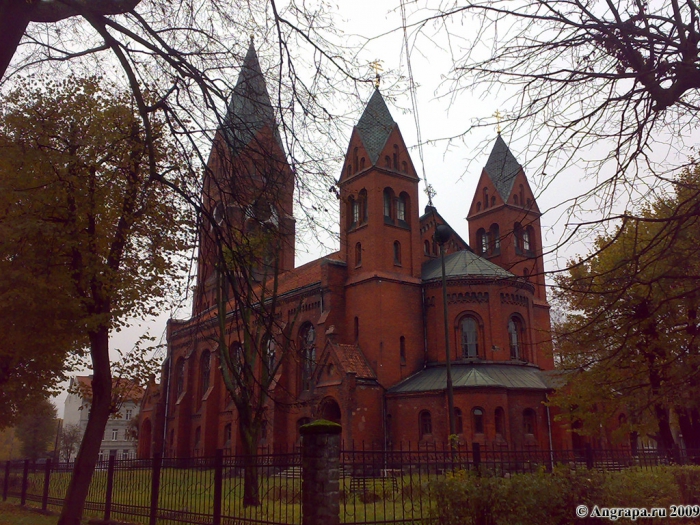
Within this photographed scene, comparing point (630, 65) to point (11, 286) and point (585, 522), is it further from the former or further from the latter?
point (11, 286)

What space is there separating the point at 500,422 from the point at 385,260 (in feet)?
32.4

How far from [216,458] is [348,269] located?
22237 mm

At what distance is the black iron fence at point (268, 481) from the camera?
9.38 meters

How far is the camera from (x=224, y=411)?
36.5m

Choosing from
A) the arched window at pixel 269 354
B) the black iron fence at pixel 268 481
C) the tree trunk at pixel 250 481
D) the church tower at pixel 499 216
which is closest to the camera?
the arched window at pixel 269 354

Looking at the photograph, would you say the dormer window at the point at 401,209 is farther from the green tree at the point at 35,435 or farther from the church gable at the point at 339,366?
A: the green tree at the point at 35,435

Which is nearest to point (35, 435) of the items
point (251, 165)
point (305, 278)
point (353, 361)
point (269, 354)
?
point (305, 278)

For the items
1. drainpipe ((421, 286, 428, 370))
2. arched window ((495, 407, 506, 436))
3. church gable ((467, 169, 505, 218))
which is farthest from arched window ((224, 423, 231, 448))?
church gable ((467, 169, 505, 218))

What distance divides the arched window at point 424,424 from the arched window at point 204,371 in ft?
60.6

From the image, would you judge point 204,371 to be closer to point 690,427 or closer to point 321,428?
point 690,427

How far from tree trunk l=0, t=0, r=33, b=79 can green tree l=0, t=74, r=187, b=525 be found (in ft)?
16.5

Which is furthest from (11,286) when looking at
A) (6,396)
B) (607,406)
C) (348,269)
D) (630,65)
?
(348,269)

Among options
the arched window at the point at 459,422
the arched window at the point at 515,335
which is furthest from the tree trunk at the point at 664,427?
the arched window at the point at 515,335

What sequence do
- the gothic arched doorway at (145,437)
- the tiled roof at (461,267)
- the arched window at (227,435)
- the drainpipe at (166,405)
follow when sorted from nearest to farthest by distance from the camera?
the tiled roof at (461,267) < the arched window at (227,435) < the drainpipe at (166,405) < the gothic arched doorway at (145,437)
